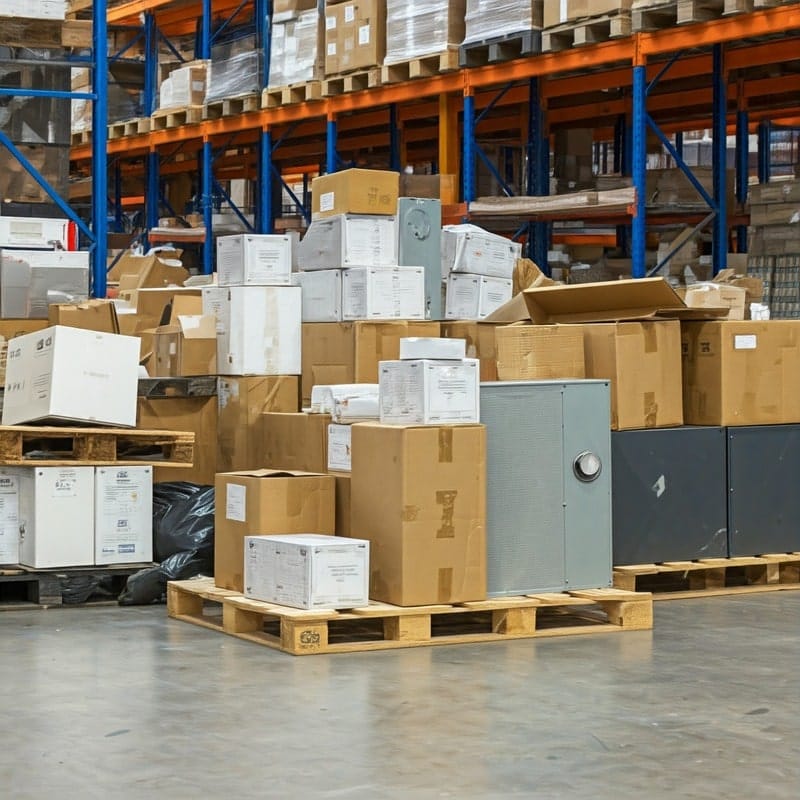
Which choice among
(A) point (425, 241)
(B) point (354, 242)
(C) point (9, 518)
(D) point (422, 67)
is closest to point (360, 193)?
(B) point (354, 242)

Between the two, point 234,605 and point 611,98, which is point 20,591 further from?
point 611,98

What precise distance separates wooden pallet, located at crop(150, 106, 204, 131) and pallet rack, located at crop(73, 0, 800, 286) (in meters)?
0.16

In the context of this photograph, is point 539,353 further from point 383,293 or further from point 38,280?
point 38,280

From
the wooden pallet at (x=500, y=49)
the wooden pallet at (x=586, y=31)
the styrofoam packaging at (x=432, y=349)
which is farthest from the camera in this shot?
the wooden pallet at (x=500, y=49)

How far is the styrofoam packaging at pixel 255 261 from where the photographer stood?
834 cm

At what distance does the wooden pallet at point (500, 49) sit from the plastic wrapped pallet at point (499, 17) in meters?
0.04

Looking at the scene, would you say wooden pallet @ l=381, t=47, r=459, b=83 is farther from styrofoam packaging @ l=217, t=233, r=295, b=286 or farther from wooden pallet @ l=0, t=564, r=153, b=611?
wooden pallet @ l=0, t=564, r=153, b=611

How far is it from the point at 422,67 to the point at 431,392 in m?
8.31

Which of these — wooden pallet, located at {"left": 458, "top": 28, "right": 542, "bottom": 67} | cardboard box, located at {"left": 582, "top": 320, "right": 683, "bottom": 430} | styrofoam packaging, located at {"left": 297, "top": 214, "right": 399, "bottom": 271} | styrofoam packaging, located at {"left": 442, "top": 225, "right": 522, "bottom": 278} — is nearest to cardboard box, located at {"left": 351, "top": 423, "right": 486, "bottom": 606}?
cardboard box, located at {"left": 582, "top": 320, "right": 683, "bottom": 430}

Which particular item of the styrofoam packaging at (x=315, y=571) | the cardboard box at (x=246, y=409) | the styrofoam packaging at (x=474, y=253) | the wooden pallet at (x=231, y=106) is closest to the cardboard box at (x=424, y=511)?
the styrofoam packaging at (x=315, y=571)

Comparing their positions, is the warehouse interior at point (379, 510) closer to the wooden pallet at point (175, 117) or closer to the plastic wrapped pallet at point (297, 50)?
the plastic wrapped pallet at point (297, 50)

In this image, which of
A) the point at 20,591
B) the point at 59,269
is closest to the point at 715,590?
A: the point at 20,591

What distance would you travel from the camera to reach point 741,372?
761 centimetres

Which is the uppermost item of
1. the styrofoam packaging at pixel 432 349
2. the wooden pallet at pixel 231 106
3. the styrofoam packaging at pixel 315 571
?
the wooden pallet at pixel 231 106
